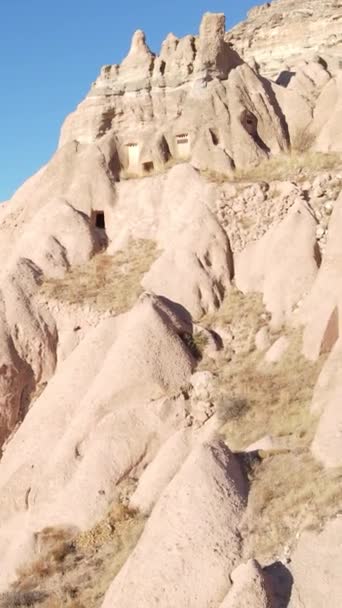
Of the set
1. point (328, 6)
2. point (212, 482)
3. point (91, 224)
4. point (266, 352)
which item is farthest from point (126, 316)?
point (328, 6)

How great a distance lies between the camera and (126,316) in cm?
1681

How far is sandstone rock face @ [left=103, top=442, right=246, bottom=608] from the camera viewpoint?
9289mm

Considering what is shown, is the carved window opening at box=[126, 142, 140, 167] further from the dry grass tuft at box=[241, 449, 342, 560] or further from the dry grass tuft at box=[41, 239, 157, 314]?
the dry grass tuft at box=[241, 449, 342, 560]

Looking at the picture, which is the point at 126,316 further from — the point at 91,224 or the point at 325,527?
the point at 325,527

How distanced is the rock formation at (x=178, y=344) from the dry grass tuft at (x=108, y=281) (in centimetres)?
6

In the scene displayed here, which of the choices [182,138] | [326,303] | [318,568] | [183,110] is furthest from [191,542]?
[183,110]

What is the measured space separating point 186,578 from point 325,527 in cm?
191

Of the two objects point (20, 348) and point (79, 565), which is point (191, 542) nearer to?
point (79, 565)

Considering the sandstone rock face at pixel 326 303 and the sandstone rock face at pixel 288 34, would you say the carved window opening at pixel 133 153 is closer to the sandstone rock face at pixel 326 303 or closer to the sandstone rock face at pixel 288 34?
the sandstone rock face at pixel 326 303

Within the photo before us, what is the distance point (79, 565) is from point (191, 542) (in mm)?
3187

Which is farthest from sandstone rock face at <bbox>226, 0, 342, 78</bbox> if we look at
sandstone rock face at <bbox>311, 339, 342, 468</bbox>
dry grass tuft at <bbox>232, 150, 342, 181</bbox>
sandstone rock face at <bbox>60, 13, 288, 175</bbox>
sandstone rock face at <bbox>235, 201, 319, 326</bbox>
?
sandstone rock face at <bbox>311, 339, 342, 468</bbox>

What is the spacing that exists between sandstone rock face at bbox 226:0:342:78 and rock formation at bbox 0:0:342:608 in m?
9.66

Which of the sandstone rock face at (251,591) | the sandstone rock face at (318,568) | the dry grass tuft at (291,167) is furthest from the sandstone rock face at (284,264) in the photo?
the sandstone rock face at (251,591)

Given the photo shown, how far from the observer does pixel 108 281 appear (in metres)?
19.0
